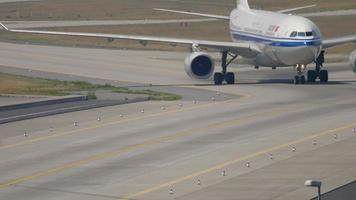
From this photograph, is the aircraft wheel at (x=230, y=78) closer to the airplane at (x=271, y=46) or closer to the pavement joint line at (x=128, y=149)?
the airplane at (x=271, y=46)

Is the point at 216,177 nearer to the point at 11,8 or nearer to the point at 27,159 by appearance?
the point at 27,159

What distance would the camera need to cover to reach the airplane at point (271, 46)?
2987 inches

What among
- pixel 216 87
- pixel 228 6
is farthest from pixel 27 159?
pixel 228 6

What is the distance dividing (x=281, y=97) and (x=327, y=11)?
66.1m

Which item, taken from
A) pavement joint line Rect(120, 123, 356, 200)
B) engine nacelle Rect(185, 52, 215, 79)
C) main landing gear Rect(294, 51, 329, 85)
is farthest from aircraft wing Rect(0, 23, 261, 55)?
pavement joint line Rect(120, 123, 356, 200)

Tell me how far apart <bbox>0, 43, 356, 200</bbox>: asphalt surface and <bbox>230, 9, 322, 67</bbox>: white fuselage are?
1694mm

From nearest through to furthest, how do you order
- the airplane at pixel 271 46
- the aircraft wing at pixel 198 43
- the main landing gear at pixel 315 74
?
the airplane at pixel 271 46 < the main landing gear at pixel 315 74 < the aircraft wing at pixel 198 43

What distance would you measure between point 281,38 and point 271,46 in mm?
1254

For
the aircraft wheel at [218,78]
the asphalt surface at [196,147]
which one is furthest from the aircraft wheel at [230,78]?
the asphalt surface at [196,147]

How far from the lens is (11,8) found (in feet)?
496

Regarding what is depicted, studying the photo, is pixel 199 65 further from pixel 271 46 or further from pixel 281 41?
pixel 281 41

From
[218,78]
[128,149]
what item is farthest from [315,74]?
[128,149]

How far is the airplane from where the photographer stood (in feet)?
249

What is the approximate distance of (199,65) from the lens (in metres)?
78.8
